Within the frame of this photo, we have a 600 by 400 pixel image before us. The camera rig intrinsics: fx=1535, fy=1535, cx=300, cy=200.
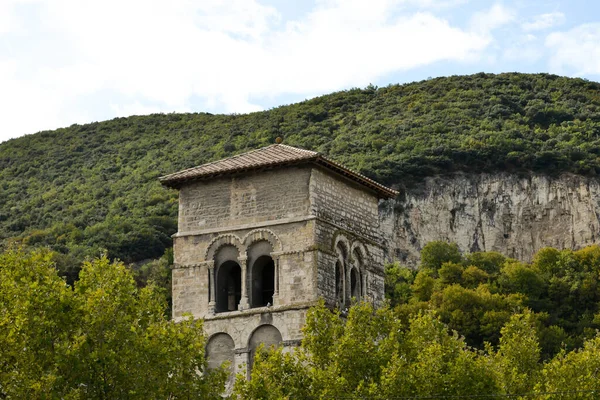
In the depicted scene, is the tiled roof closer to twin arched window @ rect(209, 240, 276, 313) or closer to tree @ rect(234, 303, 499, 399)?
twin arched window @ rect(209, 240, 276, 313)

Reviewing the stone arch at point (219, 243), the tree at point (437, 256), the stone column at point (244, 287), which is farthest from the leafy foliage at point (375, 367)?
the tree at point (437, 256)

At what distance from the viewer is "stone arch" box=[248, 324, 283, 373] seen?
135 ft

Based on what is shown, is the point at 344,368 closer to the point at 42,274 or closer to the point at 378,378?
the point at 378,378

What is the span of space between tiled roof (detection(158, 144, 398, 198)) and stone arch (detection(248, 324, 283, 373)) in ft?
15.0

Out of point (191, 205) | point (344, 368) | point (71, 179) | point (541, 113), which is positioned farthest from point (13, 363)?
point (541, 113)

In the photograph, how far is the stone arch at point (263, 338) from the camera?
41188 mm

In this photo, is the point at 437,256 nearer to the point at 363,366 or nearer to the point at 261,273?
the point at 261,273

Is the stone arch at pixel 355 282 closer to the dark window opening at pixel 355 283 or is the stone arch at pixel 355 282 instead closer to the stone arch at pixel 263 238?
the dark window opening at pixel 355 283

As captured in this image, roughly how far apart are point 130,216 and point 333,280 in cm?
6261

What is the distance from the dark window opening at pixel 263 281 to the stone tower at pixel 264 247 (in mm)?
28

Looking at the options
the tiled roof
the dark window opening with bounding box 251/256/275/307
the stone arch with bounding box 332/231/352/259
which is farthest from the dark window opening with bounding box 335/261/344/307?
the tiled roof

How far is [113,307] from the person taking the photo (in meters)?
33.9

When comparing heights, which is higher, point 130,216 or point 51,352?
point 130,216

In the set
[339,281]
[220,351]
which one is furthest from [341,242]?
[220,351]
